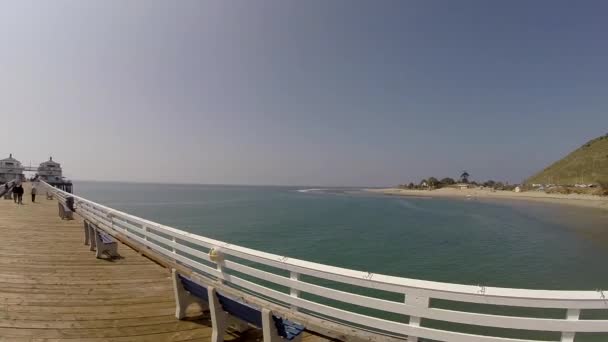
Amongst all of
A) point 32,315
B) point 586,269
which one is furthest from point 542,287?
point 32,315

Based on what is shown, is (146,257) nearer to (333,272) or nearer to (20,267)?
(20,267)

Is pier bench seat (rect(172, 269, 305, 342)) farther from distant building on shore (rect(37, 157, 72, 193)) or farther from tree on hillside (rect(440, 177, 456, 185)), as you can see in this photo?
tree on hillside (rect(440, 177, 456, 185))

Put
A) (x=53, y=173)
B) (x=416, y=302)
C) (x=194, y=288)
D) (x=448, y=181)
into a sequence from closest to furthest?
(x=416, y=302) → (x=194, y=288) → (x=53, y=173) → (x=448, y=181)

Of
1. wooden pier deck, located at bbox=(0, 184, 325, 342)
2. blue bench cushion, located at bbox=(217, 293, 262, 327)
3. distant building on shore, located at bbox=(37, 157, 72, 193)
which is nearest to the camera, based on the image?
blue bench cushion, located at bbox=(217, 293, 262, 327)

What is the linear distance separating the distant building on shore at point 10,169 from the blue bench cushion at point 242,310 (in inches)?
3111

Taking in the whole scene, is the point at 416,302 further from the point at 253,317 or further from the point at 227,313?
the point at 227,313

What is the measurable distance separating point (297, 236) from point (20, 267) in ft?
52.1

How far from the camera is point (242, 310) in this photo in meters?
3.05

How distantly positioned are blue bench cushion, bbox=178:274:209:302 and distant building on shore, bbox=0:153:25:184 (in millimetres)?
77964

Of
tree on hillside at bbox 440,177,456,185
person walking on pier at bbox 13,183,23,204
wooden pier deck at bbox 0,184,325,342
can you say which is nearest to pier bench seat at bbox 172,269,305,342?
wooden pier deck at bbox 0,184,325,342

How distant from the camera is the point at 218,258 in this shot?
14.8ft

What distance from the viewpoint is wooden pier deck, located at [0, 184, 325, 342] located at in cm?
354

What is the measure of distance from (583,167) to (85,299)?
5067 inches

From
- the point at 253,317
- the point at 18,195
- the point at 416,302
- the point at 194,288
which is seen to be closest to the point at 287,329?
the point at 253,317
